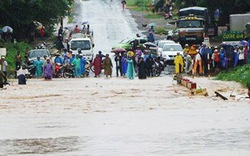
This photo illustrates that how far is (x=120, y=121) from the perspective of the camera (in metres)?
26.1

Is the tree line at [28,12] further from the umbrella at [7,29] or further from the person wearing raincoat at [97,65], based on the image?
the person wearing raincoat at [97,65]

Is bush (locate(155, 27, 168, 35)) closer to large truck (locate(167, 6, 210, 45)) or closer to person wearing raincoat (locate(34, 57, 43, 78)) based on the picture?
large truck (locate(167, 6, 210, 45))

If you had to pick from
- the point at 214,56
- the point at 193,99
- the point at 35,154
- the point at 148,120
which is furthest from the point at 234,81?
the point at 35,154

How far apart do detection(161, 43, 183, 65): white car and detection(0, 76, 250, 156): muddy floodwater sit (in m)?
12.2

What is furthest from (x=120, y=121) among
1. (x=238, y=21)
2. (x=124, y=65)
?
(x=238, y=21)

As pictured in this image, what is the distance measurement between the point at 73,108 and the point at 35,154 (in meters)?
10.7

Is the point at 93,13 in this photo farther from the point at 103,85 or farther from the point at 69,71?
the point at 103,85

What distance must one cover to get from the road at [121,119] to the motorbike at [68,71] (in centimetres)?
307

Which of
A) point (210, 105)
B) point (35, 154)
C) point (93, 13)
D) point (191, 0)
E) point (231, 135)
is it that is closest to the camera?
point (35, 154)

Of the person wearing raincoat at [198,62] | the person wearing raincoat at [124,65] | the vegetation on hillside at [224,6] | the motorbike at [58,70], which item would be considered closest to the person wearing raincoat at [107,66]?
the person wearing raincoat at [124,65]

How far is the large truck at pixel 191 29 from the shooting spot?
62500 mm

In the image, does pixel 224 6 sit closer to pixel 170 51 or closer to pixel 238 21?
pixel 238 21

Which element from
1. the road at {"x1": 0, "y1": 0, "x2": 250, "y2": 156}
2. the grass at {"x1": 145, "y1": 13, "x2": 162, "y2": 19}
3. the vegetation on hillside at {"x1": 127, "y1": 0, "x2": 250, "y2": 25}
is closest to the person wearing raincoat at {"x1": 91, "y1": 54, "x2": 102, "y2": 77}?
the road at {"x1": 0, "y1": 0, "x2": 250, "y2": 156}

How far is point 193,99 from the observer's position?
32.6m
